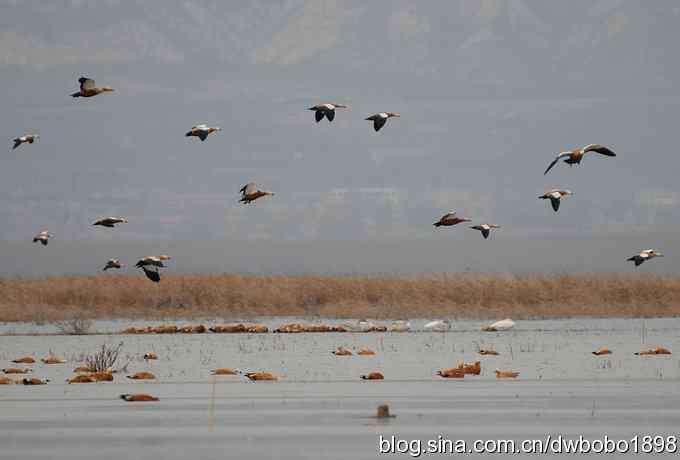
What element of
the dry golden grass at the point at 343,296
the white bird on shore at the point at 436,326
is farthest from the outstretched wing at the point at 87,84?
the dry golden grass at the point at 343,296

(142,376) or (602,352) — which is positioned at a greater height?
(602,352)

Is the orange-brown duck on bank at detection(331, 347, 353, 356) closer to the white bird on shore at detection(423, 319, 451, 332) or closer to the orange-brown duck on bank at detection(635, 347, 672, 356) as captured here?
the orange-brown duck on bank at detection(635, 347, 672, 356)

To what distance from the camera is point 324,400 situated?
20641mm

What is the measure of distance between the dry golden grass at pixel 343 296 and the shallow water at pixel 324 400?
1367 cm

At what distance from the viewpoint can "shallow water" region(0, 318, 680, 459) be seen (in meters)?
16.1

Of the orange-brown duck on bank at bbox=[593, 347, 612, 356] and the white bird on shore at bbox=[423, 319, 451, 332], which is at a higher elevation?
the white bird on shore at bbox=[423, 319, 451, 332]

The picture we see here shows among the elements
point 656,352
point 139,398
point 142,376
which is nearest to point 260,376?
point 142,376

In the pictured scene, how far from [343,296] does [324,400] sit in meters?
30.6

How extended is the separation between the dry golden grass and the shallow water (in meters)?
13.7

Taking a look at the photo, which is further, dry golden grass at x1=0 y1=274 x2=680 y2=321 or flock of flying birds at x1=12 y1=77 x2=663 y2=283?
dry golden grass at x1=0 y1=274 x2=680 y2=321

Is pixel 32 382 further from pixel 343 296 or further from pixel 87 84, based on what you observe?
pixel 343 296

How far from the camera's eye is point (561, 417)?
18.2 meters

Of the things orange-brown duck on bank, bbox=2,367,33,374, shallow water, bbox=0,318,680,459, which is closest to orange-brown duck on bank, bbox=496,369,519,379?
shallow water, bbox=0,318,680,459

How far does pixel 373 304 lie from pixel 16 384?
27.7 m
